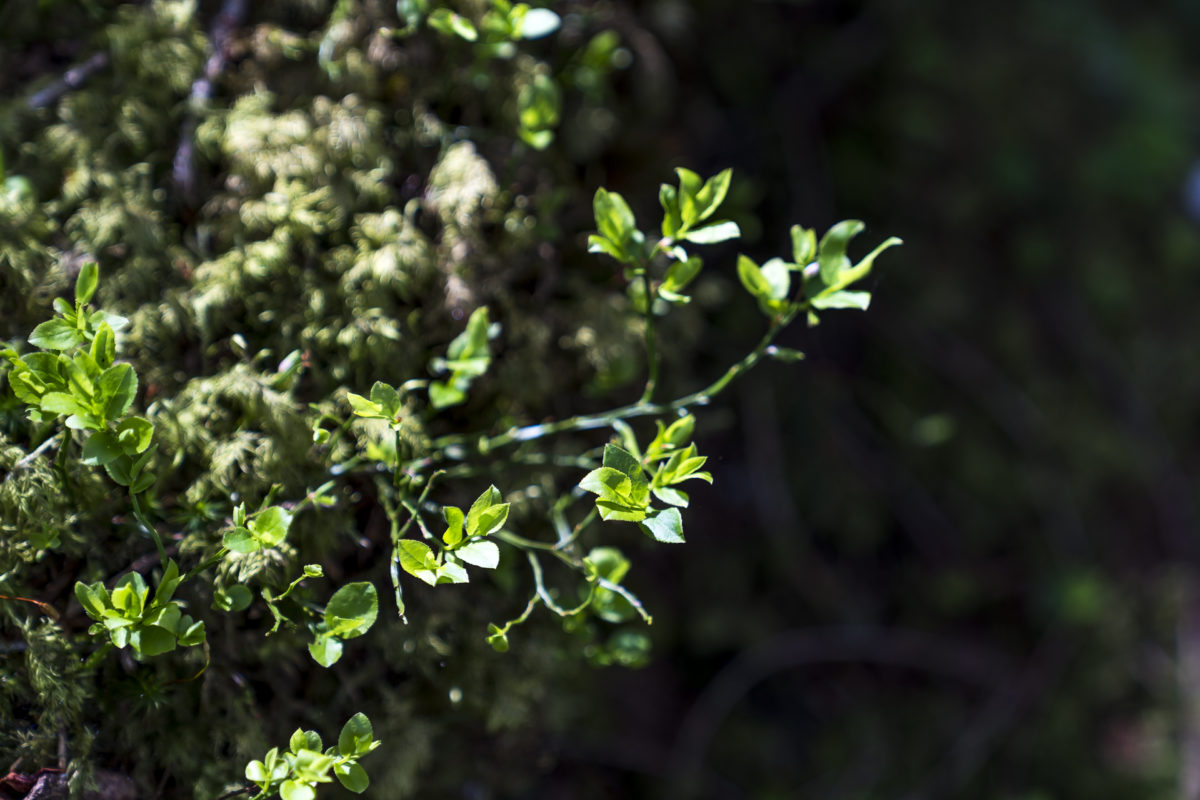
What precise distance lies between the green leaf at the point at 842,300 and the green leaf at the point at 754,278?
0.23 feet

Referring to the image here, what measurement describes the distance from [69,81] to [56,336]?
2.12ft

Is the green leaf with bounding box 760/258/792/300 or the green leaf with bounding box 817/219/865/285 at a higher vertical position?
the green leaf with bounding box 817/219/865/285

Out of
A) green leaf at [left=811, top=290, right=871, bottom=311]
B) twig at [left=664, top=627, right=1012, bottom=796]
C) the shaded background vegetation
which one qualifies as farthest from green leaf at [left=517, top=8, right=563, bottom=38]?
twig at [left=664, top=627, right=1012, bottom=796]

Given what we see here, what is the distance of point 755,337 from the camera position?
1.94m

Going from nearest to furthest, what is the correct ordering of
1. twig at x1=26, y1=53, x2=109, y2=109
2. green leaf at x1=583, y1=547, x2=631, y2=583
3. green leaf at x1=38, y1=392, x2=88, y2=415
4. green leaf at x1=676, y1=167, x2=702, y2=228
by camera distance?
green leaf at x1=38, y1=392, x2=88, y2=415 < green leaf at x1=676, y1=167, x2=702, y2=228 < green leaf at x1=583, y1=547, x2=631, y2=583 < twig at x1=26, y1=53, x2=109, y2=109

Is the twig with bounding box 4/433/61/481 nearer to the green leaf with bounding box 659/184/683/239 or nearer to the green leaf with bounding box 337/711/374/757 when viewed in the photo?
the green leaf with bounding box 337/711/374/757

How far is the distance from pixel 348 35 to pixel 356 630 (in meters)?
0.96

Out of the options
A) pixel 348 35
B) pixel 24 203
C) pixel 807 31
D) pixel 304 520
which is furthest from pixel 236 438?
pixel 807 31

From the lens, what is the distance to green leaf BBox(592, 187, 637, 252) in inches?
38.3

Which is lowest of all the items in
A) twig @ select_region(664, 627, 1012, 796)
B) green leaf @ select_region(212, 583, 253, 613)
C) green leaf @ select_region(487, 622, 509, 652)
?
twig @ select_region(664, 627, 1012, 796)

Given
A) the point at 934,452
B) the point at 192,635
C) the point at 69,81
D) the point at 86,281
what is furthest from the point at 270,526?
the point at 934,452

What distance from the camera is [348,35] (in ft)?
4.22

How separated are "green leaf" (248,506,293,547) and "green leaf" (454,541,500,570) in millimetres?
216

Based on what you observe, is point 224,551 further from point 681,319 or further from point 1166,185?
point 1166,185
